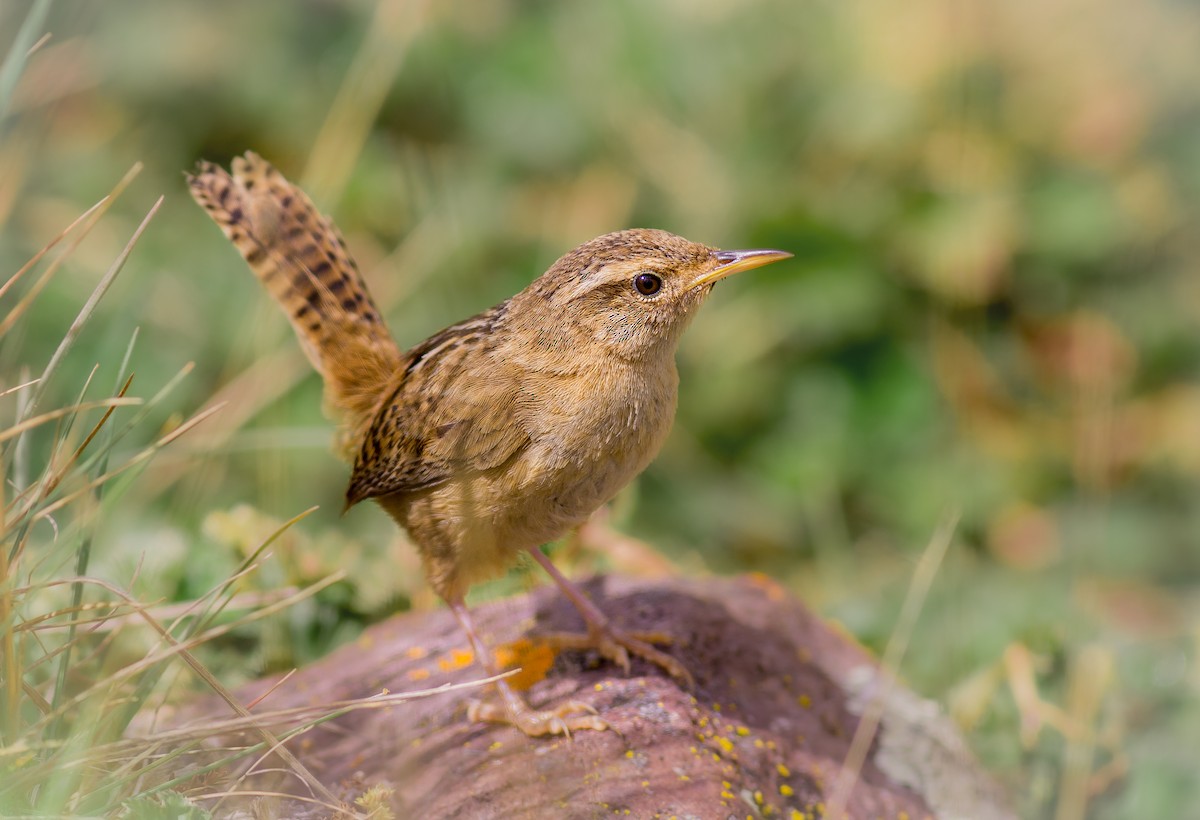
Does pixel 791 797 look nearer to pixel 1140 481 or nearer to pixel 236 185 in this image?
pixel 236 185

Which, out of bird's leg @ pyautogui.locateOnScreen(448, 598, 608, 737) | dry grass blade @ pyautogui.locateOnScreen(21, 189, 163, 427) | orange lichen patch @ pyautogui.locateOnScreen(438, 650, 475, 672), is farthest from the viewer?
orange lichen patch @ pyautogui.locateOnScreen(438, 650, 475, 672)

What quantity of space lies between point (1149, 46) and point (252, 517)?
6.72 m

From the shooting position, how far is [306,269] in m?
4.04

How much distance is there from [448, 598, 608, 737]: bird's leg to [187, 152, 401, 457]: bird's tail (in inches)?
46.8

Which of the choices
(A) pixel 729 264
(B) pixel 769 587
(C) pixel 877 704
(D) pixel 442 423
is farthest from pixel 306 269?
(C) pixel 877 704

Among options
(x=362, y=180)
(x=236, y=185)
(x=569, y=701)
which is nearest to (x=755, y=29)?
(x=362, y=180)

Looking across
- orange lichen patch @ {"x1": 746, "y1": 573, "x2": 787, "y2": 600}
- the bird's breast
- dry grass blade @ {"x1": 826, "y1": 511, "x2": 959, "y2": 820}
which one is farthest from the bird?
orange lichen patch @ {"x1": 746, "y1": 573, "x2": 787, "y2": 600}

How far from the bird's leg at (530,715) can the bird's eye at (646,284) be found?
1.11 metres

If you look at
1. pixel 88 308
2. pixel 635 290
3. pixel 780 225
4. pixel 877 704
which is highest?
pixel 88 308

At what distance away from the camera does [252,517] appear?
4.19m

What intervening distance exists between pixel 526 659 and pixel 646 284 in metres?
1.13

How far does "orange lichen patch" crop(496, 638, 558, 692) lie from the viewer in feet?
11.2

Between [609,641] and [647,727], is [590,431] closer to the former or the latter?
[609,641]

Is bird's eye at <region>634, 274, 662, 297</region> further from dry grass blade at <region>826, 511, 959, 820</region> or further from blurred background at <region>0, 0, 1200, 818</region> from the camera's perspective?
blurred background at <region>0, 0, 1200, 818</region>
